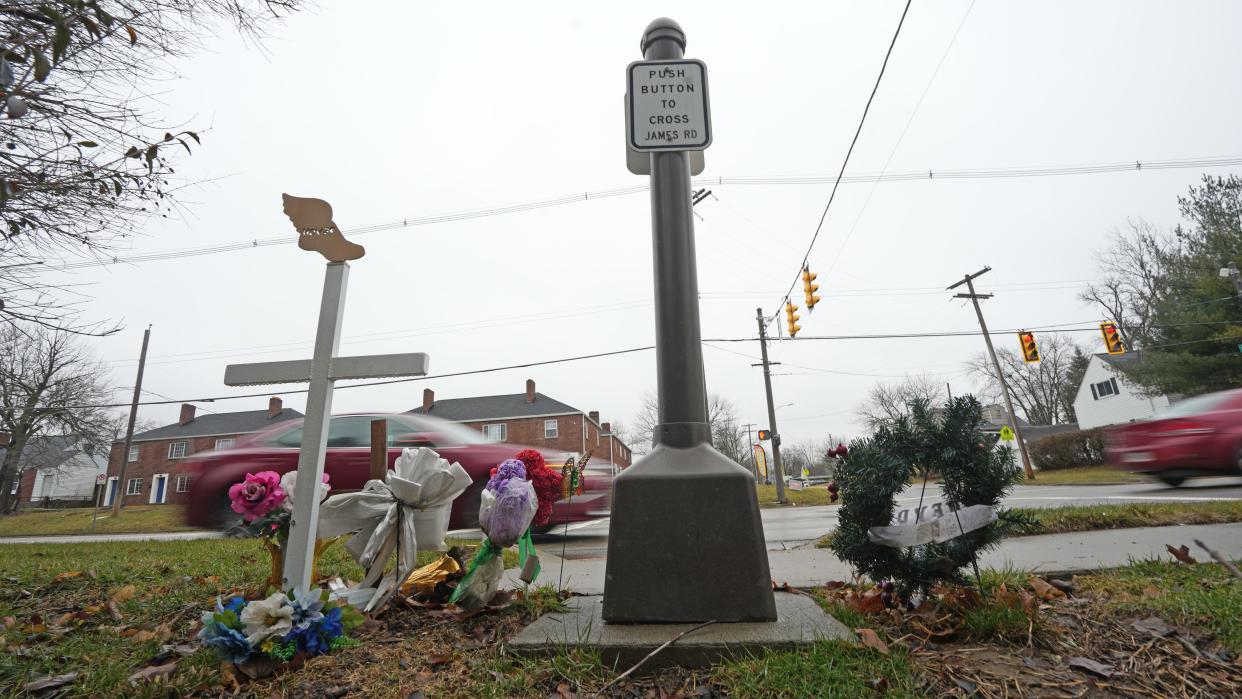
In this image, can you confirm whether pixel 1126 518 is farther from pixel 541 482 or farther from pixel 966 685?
pixel 541 482

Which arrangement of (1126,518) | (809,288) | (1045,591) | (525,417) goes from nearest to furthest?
(1045,591), (1126,518), (809,288), (525,417)

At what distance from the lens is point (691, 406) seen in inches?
90.3

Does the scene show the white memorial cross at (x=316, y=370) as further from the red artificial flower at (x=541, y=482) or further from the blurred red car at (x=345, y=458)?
the blurred red car at (x=345, y=458)

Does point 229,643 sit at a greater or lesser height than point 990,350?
lesser

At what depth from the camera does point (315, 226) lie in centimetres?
256

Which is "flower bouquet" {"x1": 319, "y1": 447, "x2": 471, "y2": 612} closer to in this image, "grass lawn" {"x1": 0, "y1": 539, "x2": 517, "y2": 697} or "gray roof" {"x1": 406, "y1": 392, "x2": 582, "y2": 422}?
"grass lawn" {"x1": 0, "y1": 539, "x2": 517, "y2": 697}

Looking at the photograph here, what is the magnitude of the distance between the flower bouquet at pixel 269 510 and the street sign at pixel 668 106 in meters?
2.17

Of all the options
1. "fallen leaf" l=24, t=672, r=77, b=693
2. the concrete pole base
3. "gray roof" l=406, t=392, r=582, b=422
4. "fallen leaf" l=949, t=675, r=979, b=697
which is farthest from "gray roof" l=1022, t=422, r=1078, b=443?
"fallen leaf" l=24, t=672, r=77, b=693

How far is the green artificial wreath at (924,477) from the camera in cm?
193

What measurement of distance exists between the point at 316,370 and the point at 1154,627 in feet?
10.8

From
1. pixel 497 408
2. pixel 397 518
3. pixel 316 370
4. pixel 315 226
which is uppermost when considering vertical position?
pixel 497 408

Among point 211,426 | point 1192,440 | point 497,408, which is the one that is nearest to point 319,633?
point 1192,440

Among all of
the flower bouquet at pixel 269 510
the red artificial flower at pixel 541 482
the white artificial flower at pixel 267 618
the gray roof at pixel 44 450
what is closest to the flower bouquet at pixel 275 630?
the white artificial flower at pixel 267 618

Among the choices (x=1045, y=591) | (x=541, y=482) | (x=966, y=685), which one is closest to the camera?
(x=966, y=685)
